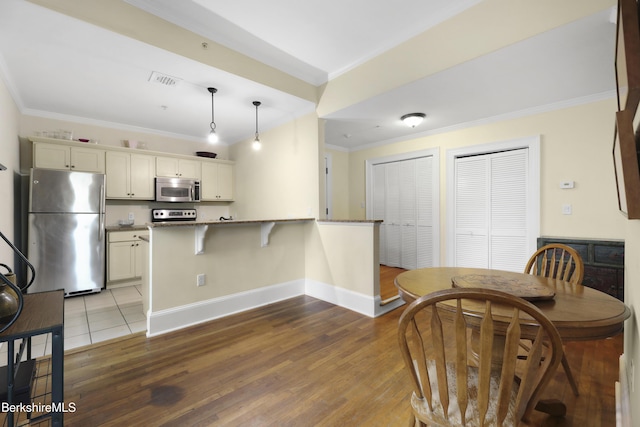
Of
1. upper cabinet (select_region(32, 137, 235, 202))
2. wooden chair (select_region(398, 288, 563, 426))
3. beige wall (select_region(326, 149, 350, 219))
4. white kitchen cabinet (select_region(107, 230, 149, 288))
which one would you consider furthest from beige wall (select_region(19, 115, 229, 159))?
wooden chair (select_region(398, 288, 563, 426))

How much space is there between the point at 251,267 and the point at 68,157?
3.13 meters

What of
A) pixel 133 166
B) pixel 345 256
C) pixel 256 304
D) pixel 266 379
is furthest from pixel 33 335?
pixel 133 166

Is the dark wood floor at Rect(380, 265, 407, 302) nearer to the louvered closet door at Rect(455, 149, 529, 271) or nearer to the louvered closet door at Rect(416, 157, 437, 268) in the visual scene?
the louvered closet door at Rect(416, 157, 437, 268)

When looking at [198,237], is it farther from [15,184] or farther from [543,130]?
[543,130]

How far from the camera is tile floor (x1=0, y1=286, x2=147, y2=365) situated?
94.1 inches

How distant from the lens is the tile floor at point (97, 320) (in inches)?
94.1

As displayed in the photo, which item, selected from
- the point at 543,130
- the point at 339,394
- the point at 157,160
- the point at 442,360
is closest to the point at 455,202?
Answer: the point at 543,130

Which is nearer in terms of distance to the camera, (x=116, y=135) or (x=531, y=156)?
(x=531, y=156)

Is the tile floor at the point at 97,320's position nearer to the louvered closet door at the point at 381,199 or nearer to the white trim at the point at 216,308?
the white trim at the point at 216,308

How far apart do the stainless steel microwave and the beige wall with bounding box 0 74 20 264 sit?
162cm

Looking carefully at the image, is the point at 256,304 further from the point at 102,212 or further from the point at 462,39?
the point at 462,39

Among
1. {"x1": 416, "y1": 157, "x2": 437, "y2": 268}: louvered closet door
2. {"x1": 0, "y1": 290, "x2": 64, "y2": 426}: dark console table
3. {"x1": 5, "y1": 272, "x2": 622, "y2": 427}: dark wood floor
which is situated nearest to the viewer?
{"x1": 0, "y1": 290, "x2": 64, "y2": 426}: dark console table

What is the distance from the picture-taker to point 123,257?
4.12m

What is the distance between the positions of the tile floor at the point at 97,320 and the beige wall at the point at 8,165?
0.82 metres
